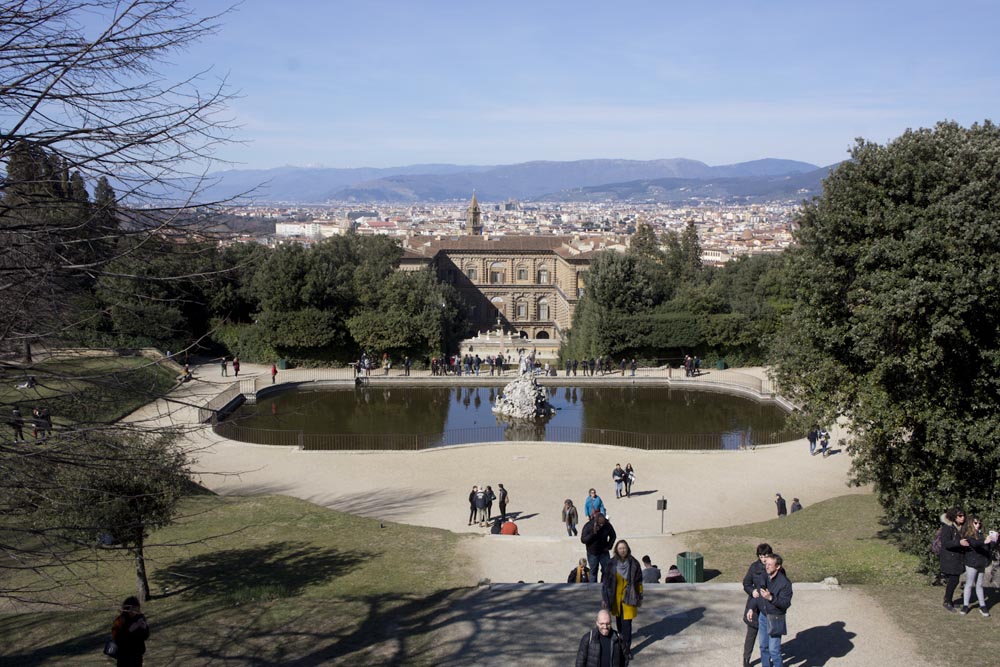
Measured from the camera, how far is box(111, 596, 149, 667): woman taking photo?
8023mm

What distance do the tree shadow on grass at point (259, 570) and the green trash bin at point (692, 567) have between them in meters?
5.03

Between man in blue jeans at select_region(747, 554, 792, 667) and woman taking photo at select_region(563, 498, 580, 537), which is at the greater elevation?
man in blue jeans at select_region(747, 554, 792, 667)

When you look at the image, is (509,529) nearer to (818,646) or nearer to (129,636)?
(818,646)

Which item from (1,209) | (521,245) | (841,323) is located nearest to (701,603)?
(841,323)

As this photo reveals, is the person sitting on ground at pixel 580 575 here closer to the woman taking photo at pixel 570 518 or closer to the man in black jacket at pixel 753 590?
the man in black jacket at pixel 753 590

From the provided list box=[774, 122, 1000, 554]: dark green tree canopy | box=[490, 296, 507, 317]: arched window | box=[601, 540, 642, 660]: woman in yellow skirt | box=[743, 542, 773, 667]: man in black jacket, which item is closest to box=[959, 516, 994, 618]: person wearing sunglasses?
box=[774, 122, 1000, 554]: dark green tree canopy

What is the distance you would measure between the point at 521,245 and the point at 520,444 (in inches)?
2087

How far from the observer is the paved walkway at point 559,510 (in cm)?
940

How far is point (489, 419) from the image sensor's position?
30.0 metres

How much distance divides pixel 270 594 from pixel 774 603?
6.97 meters

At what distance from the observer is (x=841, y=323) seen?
13578 mm

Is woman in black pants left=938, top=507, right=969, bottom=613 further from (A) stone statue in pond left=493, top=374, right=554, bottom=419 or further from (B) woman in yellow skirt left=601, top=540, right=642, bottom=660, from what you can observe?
(A) stone statue in pond left=493, top=374, right=554, bottom=419

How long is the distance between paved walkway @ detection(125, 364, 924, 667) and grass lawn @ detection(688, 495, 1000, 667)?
0.33m

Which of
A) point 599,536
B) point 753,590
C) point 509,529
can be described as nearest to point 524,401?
point 509,529
